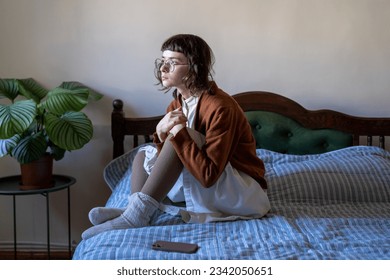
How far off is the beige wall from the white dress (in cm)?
91

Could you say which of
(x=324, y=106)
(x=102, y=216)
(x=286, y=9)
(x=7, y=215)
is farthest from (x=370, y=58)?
(x=7, y=215)

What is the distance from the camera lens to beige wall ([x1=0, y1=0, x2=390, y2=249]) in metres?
2.41

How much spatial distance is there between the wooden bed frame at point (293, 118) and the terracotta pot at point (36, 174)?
36cm

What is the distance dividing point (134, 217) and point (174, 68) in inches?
19.9

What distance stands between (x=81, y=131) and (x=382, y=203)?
124 centimetres

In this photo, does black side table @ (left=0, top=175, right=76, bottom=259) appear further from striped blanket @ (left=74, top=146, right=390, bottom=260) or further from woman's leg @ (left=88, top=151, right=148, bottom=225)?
woman's leg @ (left=88, top=151, right=148, bottom=225)

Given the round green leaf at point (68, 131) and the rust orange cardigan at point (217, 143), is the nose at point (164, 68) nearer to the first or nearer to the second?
the rust orange cardigan at point (217, 143)

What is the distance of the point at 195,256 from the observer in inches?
51.6

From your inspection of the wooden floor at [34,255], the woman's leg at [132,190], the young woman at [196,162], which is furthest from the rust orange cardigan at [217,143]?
the wooden floor at [34,255]

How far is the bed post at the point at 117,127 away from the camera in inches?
95.7

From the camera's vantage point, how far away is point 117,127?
2434mm

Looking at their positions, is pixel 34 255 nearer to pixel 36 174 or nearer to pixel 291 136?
pixel 36 174

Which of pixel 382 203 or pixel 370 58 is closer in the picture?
pixel 382 203
